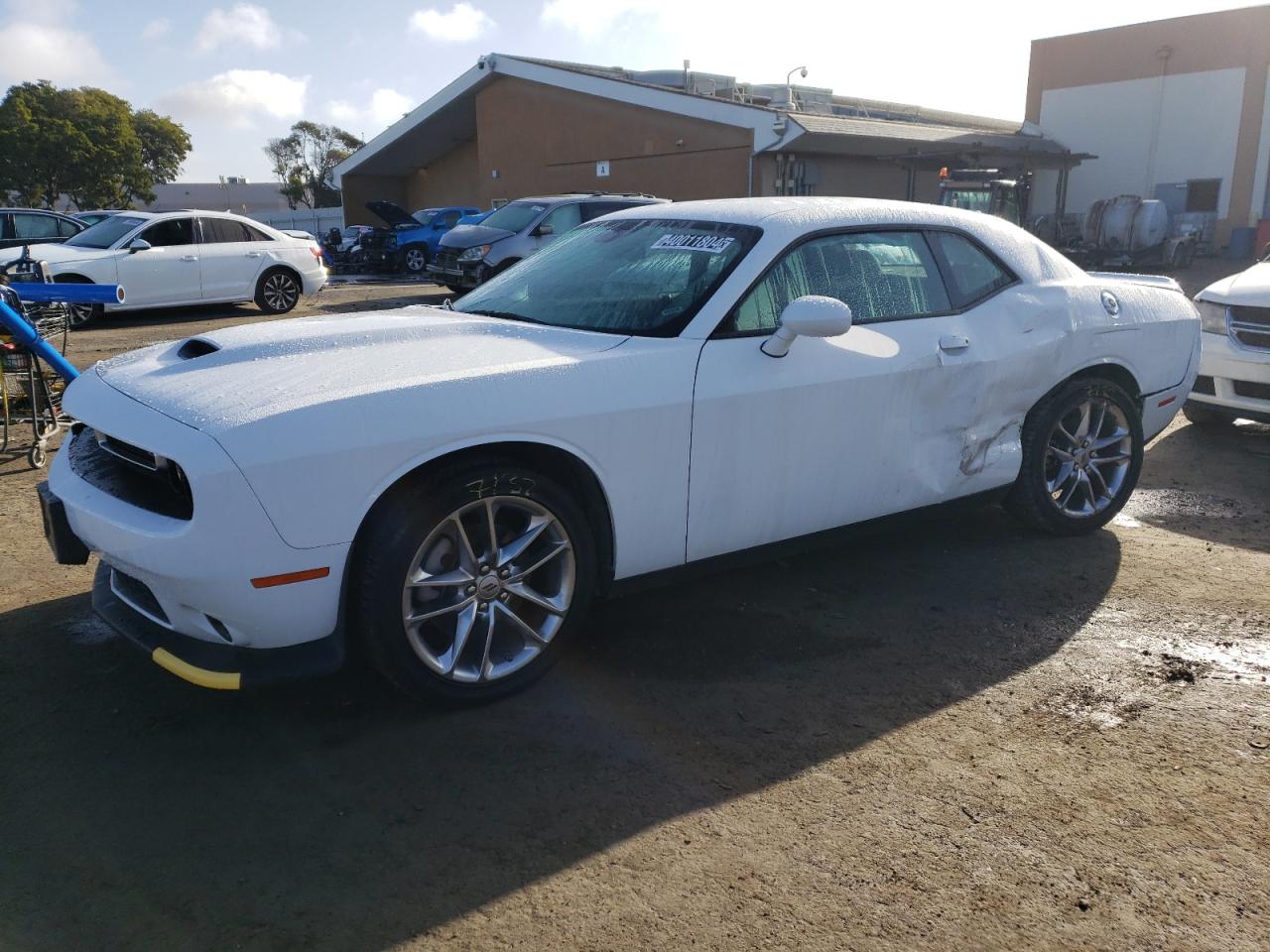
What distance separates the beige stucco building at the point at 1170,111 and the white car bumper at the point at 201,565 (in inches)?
1225

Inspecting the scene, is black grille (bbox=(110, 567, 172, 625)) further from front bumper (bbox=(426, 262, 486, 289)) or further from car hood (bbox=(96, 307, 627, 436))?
front bumper (bbox=(426, 262, 486, 289))

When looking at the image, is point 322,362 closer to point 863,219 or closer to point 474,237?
point 863,219

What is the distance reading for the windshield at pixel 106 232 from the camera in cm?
1294

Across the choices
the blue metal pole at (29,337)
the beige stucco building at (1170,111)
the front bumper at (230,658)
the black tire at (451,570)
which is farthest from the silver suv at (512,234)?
the beige stucco building at (1170,111)

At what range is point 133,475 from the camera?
10.2 ft

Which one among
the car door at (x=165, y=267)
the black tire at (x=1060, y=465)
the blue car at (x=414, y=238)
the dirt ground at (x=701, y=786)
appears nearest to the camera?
the dirt ground at (x=701, y=786)

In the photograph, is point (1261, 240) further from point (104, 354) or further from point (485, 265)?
point (104, 354)

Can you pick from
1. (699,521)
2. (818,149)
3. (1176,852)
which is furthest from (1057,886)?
(818,149)

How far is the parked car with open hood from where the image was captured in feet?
21.9

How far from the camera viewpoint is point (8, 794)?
9.11ft

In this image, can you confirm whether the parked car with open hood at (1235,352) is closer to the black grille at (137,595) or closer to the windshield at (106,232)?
the black grille at (137,595)

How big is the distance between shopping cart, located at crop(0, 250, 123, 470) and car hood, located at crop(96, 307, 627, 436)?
231cm

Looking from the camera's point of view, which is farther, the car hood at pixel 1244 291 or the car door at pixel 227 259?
the car door at pixel 227 259

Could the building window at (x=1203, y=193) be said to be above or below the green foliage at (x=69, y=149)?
below
